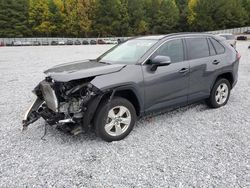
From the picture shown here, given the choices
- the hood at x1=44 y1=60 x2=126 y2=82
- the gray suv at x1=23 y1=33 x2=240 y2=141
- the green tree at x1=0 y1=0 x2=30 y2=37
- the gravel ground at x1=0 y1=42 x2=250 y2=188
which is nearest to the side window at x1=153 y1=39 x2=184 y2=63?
the gray suv at x1=23 y1=33 x2=240 y2=141

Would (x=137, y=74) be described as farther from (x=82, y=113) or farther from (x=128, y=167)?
(x=128, y=167)

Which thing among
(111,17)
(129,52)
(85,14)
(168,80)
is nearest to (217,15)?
(111,17)

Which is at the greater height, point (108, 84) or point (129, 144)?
point (108, 84)

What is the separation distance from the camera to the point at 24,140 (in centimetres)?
416

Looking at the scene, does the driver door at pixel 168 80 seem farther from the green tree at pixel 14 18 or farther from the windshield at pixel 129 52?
the green tree at pixel 14 18

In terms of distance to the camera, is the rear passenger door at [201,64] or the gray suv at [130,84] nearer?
the gray suv at [130,84]

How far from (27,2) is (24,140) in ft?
→ 216

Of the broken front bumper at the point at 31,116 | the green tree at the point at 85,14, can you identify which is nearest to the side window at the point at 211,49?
the broken front bumper at the point at 31,116

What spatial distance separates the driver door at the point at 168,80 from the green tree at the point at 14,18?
60.4 m

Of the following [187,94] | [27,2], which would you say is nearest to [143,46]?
[187,94]

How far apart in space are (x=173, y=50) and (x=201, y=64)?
0.73 metres

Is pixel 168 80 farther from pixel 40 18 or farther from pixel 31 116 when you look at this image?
pixel 40 18

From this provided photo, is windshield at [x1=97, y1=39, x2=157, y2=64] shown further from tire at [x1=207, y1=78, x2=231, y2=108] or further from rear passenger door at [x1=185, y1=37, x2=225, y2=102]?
tire at [x1=207, y1=78, x2=231, y2=108]

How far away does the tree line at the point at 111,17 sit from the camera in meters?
59.4
